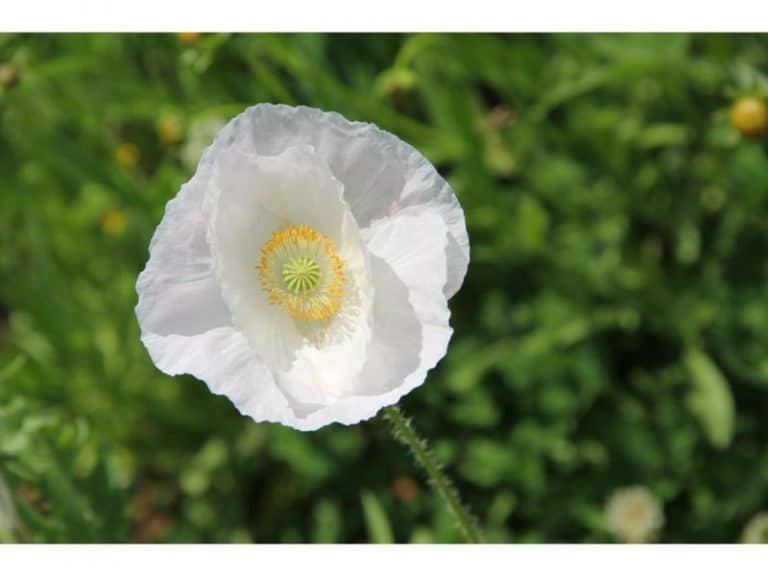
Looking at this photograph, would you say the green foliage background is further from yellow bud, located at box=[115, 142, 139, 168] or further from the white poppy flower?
the white poppy flower

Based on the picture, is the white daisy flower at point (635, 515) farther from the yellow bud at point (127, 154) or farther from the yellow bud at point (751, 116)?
the yellow bud at point (127, 154)

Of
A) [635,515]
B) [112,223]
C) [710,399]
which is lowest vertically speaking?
[635,515]

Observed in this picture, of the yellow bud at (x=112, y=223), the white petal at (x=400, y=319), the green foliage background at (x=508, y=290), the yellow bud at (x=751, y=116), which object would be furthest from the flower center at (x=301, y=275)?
the yellow bud at (x=112, y=223)

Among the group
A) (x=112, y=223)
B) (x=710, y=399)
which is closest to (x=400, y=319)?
(x=710, y=399)

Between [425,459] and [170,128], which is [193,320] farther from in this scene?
[170,128]

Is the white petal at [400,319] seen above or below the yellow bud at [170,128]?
→ above

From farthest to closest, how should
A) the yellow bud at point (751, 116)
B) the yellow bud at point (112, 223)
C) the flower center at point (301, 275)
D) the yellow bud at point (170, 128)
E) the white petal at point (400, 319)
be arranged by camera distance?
the yellow bud at point (112, 223) < the yellow bud at point (170, 128) < the yellow bud at point (751, 116) < the flower center at point (301, 275) < the white petal at point (400, 319)
